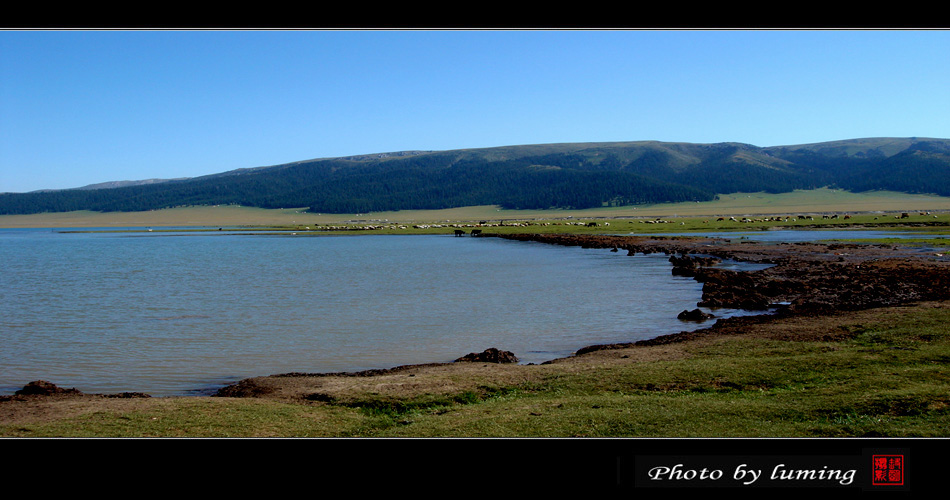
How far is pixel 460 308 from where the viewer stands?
2069 centimetres

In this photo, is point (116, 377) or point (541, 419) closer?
point (541, 419)

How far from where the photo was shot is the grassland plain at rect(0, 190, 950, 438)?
7.26 meters

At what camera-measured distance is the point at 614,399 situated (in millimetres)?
8773

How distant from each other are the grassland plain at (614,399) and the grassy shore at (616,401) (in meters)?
0.03

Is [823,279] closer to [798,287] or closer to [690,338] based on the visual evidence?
[798,287]

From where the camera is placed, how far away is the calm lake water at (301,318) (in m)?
13.4

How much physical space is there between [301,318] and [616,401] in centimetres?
1284

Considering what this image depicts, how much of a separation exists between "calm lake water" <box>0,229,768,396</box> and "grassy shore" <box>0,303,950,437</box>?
240 cm

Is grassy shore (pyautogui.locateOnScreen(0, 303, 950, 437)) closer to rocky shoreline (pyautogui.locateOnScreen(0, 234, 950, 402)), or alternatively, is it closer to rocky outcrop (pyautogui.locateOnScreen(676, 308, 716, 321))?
rocky shoreline (pyautogui.locateOnScreen(0, 234, 950, 402))
